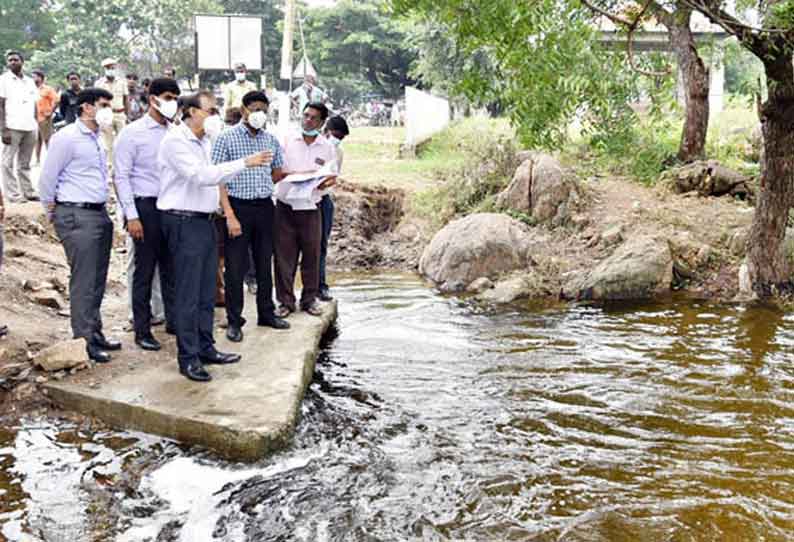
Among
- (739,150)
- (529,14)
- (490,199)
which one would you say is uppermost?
(529,14)

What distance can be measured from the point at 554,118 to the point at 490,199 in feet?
18.4

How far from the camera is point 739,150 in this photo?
14797 mm

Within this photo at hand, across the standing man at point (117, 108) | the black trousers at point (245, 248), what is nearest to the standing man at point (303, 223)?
the black trousers at point (245, 248)

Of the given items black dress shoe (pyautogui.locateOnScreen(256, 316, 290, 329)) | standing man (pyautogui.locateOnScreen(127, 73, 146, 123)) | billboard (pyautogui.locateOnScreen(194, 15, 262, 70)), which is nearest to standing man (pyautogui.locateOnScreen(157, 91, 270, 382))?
black dress shoe (pyautogui.locateOnScreen(256, 316, 290, 329))

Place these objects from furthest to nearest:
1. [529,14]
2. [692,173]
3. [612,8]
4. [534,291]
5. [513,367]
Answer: [692,173] → [534,291] → [612,8] → [513,367] → [529,14]

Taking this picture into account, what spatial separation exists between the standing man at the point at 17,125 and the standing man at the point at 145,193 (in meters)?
5.46

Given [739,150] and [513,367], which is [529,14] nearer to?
[513,367]

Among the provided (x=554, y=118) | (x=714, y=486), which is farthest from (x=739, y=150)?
(x=714, y=486)

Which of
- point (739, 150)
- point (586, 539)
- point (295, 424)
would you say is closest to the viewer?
point (586, 539)

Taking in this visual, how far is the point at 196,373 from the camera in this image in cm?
561

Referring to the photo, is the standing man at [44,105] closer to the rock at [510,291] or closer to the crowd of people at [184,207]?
the crowd of people at [184,207]

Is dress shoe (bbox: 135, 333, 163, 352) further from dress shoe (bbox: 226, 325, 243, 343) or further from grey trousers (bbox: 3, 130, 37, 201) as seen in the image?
grey trousers (bbox: 3, 130, 37, 201)

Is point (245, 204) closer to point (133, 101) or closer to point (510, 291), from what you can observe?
point (510, 291)

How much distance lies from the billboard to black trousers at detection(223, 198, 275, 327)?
49.1ft
